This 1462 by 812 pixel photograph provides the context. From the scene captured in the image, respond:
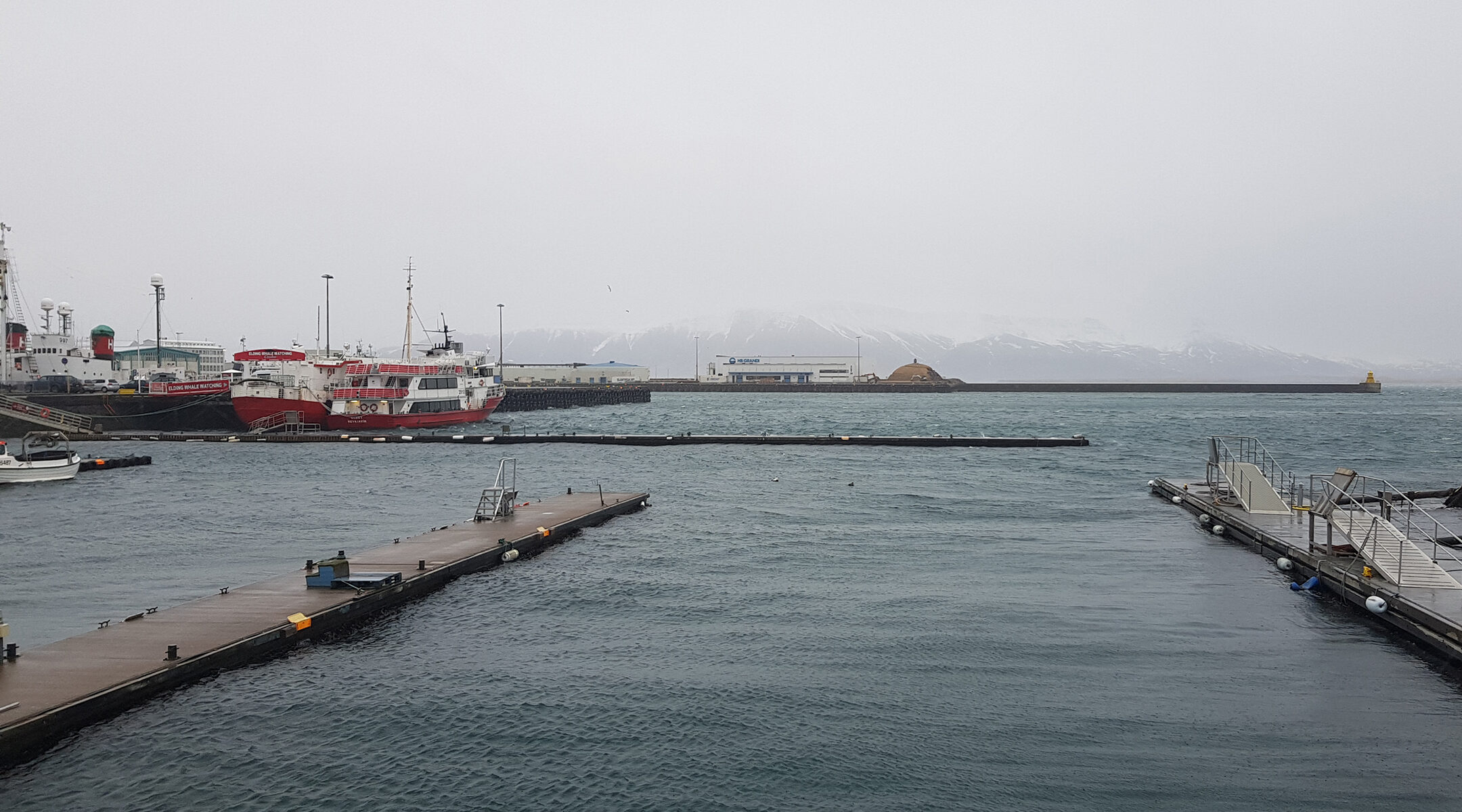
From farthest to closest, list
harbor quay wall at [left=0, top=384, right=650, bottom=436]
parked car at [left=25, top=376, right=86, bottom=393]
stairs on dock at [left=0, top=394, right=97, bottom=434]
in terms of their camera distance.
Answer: parked car at [left=25, top=376, right=86, bottom=393]
harbor quay wall at [left=0, top=384, right=650, bottom=436]
stairs on dock at [left=0, top=394, right=97, bottom=434]

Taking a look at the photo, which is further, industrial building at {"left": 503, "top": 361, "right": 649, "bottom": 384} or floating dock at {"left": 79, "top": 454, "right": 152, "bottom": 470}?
industrial building at {"left": 503, "top": 361, "right": 649, "bottom": 384}

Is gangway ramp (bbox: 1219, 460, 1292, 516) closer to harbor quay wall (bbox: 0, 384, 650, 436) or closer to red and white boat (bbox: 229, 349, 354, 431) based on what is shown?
red and white boat (bbox: 229, 349, 354, 431)

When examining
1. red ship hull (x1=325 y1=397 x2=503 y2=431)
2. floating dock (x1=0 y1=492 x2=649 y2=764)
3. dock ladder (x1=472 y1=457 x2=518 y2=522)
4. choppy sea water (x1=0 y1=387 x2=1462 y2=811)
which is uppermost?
red ship hull (x1=325 y1=397 x2=503 y2=431)

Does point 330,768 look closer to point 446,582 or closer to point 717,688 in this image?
point 717,688

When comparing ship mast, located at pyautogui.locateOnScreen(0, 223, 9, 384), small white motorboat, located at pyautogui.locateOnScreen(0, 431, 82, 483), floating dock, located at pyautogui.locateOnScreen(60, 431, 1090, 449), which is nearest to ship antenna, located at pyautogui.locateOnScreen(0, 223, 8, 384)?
ship mast, located at pyautogui.locateOnScreen(0, 223, 9, 384)

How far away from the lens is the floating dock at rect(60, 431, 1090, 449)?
63.8 m

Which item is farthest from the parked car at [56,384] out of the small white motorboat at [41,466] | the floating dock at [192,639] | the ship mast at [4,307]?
the floating dock at [192,639]

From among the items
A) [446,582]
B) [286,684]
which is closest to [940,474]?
[446,582]

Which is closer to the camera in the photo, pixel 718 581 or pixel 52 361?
pixel 718 581

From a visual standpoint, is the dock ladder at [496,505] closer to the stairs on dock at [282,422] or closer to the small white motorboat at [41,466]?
the small white motorboat at [41,466]

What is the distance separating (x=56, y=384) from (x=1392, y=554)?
9936 cm

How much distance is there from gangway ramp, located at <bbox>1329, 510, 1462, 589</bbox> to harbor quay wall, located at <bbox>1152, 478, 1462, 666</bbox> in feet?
1.36

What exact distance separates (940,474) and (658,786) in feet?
122

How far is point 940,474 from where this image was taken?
4709cm
